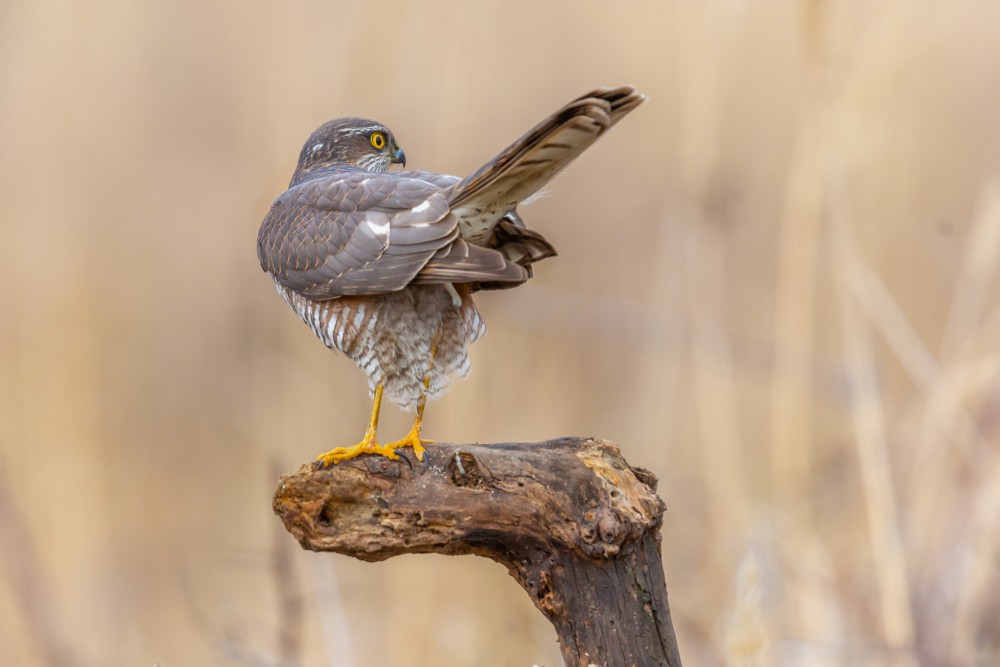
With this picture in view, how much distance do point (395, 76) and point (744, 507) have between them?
2117 mm

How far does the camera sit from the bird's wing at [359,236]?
2717mm

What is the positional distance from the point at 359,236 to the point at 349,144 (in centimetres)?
83

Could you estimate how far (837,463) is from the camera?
486 centimetres

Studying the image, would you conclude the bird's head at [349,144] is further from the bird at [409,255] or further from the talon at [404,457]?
the talon at [404,457]

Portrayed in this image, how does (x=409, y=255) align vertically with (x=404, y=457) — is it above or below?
above

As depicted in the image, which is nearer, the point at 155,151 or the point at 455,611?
the point at 455,611

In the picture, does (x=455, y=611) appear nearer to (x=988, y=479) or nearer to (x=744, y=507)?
(x=744, y=507)

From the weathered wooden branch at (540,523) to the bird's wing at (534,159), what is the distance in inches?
23.9

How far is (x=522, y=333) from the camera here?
4.76 metres

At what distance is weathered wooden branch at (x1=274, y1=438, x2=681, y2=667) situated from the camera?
7.45 ft

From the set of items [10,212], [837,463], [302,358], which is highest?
[10,212]

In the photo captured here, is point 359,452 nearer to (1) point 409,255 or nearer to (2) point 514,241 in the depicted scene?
(1) point 409,255

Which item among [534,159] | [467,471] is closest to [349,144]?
[534,159]

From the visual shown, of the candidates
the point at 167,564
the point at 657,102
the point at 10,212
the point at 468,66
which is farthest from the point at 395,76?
the point at 657,102
